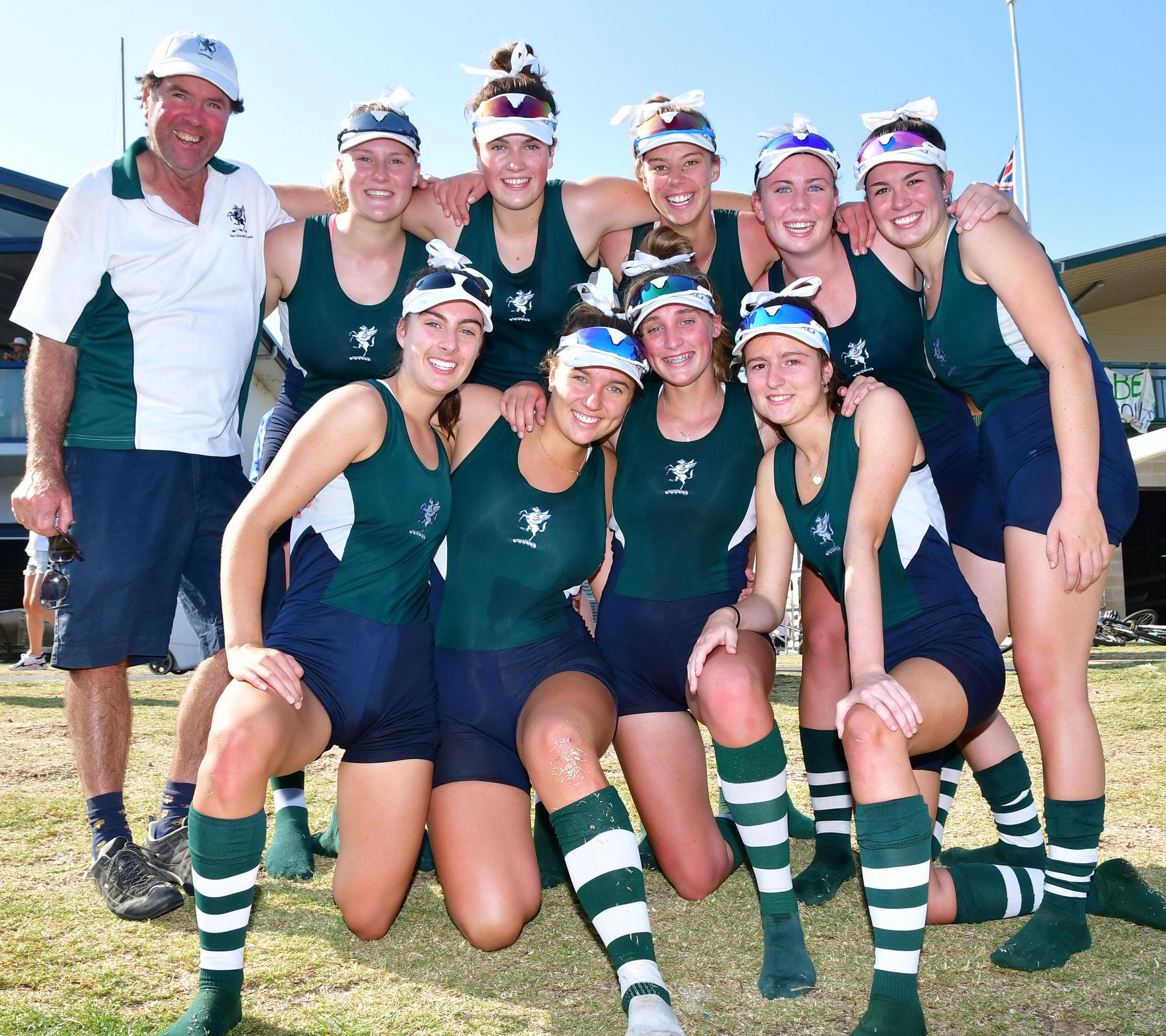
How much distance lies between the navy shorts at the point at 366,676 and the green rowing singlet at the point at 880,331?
2.09 m

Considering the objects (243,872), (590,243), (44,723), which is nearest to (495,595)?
(243,872)

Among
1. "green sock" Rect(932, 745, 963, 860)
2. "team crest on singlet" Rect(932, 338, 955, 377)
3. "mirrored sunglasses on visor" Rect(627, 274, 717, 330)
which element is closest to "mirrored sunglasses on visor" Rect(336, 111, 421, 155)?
"mirrored sunglasses on visor" Rect(627, 274, 717, 330)

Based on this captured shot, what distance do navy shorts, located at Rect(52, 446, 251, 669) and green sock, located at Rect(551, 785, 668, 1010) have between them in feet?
5.92

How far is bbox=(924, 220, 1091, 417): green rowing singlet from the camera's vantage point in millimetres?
3619

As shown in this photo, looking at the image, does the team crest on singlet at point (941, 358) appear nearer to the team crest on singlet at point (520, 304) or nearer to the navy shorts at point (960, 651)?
the navy shorts at point (960, 651)

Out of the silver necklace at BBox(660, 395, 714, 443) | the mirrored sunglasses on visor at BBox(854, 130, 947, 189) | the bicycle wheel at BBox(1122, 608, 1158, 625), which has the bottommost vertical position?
the bicycle wheel at BBox(1122, 608, 1158, 625)

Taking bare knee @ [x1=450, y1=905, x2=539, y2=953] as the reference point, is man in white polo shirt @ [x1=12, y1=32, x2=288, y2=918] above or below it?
above

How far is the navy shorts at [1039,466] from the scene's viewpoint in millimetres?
3475

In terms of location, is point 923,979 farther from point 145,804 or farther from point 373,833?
point 145,804

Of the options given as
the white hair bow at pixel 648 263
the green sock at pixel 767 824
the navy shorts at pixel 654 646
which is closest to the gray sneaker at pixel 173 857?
the navy shorts at pixel 654 646

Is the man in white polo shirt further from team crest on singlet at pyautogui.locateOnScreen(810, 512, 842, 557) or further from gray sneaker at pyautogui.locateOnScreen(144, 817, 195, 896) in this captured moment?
team crest on singlet at pyautogui.locateOnScreen(810, 512, 842, 557)

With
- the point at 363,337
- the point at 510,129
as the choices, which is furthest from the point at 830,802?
the point at 510,129

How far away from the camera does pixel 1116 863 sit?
373 cm

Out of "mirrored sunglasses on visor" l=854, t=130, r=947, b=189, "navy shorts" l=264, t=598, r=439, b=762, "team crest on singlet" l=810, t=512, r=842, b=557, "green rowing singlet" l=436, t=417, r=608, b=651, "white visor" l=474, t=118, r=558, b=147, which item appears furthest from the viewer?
"white visor" l=474, t=118, r=558, b=147
